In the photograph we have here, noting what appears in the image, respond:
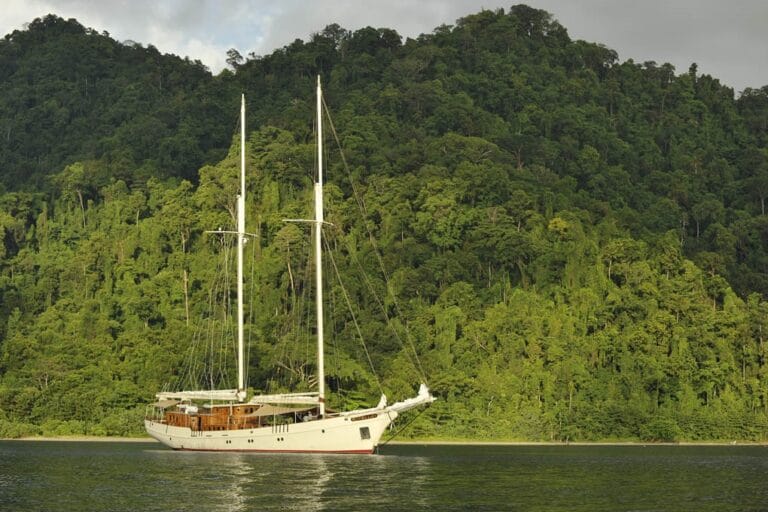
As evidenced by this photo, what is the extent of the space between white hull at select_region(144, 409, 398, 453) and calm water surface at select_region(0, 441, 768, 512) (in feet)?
2.08

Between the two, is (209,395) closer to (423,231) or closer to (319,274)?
(319,274)

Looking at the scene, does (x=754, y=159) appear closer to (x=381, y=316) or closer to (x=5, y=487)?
(x=381, y=316)

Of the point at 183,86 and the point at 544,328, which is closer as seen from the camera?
the point at 544,328

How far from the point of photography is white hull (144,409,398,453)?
5375cm

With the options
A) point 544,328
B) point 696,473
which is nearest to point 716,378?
point 544,328

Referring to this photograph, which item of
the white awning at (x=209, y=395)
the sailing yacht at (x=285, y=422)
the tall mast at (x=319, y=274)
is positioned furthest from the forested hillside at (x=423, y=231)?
the tall mast at (x=319, y=274)

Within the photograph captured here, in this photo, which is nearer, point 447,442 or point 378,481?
point 378,481

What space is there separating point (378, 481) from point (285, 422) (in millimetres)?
16821

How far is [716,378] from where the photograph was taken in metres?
83.5

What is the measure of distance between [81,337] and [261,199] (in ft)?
71.5

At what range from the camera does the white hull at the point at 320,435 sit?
5375 cm

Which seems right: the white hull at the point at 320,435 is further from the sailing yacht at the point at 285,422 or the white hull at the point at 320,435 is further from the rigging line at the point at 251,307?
the rigging line at the point at 251,307

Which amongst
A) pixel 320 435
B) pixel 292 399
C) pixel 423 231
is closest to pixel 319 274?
pixel 292 399

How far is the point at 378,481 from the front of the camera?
134ft
